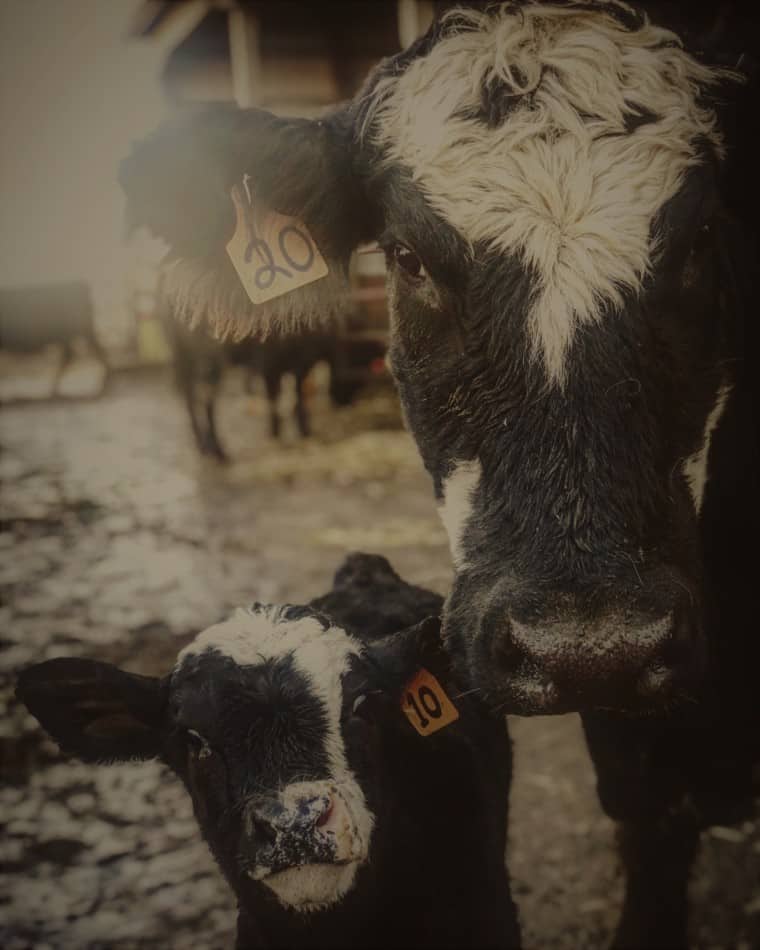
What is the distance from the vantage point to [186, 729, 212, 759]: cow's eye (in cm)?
195

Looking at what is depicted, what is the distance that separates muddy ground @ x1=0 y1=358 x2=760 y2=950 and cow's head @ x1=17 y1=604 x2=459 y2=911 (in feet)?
3.59

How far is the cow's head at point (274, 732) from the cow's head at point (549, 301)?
43 cm

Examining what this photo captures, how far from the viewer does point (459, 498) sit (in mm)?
1793

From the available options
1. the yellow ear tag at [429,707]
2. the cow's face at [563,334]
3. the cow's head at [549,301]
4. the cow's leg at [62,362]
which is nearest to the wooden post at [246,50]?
the cow's leg at [62,362]

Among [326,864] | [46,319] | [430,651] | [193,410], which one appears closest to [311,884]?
[326,864]

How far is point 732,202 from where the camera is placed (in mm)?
2049

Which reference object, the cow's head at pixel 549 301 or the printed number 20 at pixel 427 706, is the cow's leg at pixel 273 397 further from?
the printed number 20 at pixel 427 706

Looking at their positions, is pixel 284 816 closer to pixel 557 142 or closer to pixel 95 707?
pixel 95 707

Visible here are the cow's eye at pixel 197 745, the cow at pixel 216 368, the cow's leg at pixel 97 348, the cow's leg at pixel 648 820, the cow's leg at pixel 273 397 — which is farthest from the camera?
the cow's leg at pixel 97 348

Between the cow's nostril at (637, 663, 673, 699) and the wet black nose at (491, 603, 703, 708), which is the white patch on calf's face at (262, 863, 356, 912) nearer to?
the wet black nose at (491, 603, 703, 708)

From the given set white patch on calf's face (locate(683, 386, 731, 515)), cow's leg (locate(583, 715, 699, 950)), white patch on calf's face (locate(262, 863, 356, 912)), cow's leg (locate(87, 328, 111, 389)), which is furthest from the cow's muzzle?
cow's leg (locate(87, 328, 111, 389))

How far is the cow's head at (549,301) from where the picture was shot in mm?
1480

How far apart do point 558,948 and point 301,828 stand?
4.92 feet

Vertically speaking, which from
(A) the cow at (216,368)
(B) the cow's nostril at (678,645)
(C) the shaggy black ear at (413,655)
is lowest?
(A) the cow at (216,368)
